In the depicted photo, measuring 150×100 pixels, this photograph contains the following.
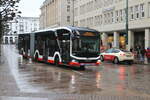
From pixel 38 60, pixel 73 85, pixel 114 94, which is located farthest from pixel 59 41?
pixel 114 94

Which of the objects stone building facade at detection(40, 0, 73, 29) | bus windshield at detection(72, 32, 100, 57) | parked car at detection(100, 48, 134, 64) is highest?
stone building facade at detection(40, 0, 73, 29)

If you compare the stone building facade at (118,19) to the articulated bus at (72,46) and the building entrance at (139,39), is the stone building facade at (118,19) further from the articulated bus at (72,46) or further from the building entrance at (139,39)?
the articulated bus at (72,46)

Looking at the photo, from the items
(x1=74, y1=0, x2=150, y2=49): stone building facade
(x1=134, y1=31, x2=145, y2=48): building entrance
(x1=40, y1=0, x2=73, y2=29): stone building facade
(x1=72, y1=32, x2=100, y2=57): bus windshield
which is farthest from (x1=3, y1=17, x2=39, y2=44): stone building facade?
(x1=72, y1=32, x2=100, y2=57): bus windshield

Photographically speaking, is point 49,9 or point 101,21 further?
point 49,9

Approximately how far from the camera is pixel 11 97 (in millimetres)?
11055

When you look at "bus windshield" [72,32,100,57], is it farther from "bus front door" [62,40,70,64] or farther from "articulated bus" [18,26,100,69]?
"bus front door" [62,40,70,64]

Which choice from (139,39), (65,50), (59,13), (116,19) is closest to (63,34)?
(65,50)

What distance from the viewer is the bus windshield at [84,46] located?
2325cm

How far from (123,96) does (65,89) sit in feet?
8.44

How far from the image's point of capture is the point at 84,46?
23.3 meters

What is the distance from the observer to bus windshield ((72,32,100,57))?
23245 millimetres

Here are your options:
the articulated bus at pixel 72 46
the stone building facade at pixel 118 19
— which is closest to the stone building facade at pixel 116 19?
the stone building facade at pixel 118 19

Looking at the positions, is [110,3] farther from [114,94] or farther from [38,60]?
[114,94]

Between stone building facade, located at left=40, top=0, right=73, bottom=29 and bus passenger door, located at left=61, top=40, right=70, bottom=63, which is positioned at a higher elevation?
stone building facade, located at left=40, top=0, right=73, bottom=29
